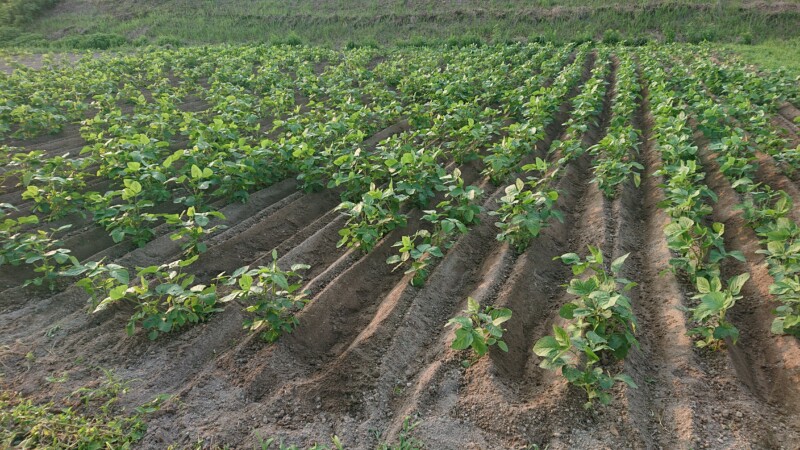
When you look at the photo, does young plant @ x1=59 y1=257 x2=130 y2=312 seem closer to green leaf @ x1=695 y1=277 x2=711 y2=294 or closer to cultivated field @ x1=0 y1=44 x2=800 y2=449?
cultivated field @ x1=0 y1=44 x2=800 y2=449

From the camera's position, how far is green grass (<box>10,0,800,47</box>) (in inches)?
760

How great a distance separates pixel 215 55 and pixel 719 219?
47.2 ft

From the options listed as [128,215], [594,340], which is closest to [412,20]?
[128,215]

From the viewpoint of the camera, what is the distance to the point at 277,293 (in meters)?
3.28

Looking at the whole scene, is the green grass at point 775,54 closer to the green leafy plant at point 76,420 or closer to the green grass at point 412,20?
the green grass at point 412,20

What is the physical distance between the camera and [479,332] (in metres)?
2.97

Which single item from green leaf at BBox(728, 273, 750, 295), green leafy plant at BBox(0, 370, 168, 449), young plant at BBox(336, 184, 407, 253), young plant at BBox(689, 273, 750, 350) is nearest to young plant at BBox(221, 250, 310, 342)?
green leafy plant at BBox(0, 370, 168, 449)

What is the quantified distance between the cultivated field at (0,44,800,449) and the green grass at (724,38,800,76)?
8101 millimetres

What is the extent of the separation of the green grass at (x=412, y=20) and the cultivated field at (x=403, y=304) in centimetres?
1589

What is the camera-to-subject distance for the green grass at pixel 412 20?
63.3ft

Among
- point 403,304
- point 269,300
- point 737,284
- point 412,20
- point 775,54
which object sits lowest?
point 403,304

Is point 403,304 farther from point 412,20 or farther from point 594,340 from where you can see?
point 412,20

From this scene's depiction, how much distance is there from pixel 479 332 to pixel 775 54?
1665 cm

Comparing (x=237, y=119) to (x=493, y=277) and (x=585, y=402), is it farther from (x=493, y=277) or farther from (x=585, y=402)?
(x=585, y=402)
